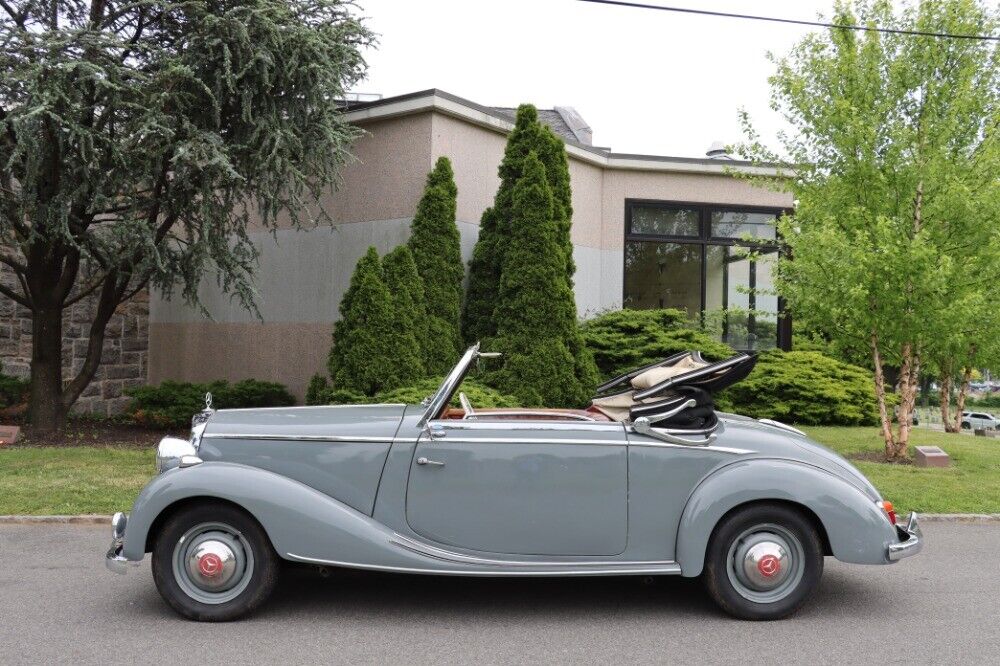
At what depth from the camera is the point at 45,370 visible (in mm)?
12031

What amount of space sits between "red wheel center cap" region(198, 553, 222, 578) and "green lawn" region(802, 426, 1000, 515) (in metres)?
6.21

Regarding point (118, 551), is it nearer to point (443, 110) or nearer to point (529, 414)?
point (529, 414)

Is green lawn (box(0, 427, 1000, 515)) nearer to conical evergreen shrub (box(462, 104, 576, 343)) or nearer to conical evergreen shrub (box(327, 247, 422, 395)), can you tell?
conical evergreen shrub (box(327, 247, 422, 395))

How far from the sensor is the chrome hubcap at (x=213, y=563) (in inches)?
Result: 188

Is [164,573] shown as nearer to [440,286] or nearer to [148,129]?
[148,129]

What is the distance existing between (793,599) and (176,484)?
3495 mm

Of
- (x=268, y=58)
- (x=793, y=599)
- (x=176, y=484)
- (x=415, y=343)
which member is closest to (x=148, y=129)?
(x=268, y=58)

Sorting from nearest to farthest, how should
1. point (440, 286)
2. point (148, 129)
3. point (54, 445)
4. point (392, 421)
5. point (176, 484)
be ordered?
point (176, 484) → point (392, 421) → point (148, 129) → point (54, 445) → point (440, 286)

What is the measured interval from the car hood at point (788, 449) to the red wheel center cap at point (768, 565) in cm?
58

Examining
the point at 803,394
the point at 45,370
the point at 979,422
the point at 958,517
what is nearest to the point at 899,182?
the point at 958,517

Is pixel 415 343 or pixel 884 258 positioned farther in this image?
pixel 415 343

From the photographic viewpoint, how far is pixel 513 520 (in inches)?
192

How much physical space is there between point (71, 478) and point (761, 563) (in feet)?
23.1

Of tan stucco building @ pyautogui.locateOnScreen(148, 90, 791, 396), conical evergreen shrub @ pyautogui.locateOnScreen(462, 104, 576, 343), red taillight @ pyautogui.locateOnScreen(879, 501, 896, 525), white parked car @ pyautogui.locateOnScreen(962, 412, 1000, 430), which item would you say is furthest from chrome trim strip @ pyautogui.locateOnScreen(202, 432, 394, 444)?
white parked car @ pyautogui.locateOnScreen(962, 412, 1000, 430)
